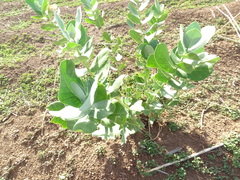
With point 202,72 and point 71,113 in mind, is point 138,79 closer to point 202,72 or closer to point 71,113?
point 202,72

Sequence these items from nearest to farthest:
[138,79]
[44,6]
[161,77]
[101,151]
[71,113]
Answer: [71,113]
[161,77]
[44,6]
[138,79]
[101,151]

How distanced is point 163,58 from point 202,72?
0.25 meters

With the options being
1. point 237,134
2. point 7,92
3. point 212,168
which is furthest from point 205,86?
point 7,92

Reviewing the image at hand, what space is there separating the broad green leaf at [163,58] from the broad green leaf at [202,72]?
13cm

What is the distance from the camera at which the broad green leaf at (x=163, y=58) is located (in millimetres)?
1019

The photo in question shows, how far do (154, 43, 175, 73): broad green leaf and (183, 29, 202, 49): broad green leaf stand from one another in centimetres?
10

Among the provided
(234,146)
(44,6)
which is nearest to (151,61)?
(44,6)

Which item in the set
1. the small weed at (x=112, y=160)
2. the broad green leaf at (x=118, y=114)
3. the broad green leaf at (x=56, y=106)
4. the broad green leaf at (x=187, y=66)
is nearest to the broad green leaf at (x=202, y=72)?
the broad green leaf at (x=187, y=66)

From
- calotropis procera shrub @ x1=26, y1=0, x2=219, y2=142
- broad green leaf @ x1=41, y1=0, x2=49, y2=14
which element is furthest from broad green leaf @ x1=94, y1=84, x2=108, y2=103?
broad green leaf @ x1=41, y1=0, x2=49, y2=14

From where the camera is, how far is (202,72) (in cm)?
113

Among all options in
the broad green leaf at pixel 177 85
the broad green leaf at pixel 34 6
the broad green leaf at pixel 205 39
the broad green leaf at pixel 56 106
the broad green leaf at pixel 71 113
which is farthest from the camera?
the broad green leaf at pixel 34 6

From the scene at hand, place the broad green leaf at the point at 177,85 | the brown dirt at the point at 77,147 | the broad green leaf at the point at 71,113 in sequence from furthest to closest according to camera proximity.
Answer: the brown dirt at the point at 77,147 < the broad green leaf at the point at 177,85 < the broad green leaf at the point at 71,113

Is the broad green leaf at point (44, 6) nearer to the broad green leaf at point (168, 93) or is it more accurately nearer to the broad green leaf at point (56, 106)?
the broad green leaf at point (56, 106)

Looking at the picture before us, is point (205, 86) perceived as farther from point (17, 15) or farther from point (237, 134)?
point (17, 15)
